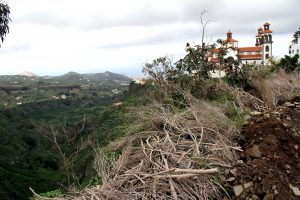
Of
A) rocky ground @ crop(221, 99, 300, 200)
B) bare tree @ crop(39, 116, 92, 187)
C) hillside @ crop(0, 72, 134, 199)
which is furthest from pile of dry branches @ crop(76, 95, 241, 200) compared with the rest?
hillside @ crop(0, 72, 134, 199)

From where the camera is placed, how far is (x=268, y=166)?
10.6ft

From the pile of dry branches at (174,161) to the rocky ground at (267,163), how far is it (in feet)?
0.58

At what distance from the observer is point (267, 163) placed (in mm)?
3279

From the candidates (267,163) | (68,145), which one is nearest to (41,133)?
(68,145)

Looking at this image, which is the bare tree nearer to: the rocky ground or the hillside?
the hillside

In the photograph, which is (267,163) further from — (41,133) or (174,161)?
(41,133)

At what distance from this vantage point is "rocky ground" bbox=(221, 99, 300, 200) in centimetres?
299

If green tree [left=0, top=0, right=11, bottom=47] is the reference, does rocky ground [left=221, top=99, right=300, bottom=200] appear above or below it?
below

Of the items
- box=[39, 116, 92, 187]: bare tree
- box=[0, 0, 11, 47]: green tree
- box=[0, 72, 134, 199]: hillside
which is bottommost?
box=[0, 72, 134, 199]: hillside

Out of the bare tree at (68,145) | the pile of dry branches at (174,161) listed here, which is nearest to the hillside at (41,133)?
the bare tree at (68,145)

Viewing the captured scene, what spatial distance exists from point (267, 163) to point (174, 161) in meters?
0.93

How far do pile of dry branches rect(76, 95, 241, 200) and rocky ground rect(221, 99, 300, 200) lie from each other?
0.58 feet

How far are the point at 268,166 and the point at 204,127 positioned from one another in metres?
1.16

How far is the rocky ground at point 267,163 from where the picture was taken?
2.99m
